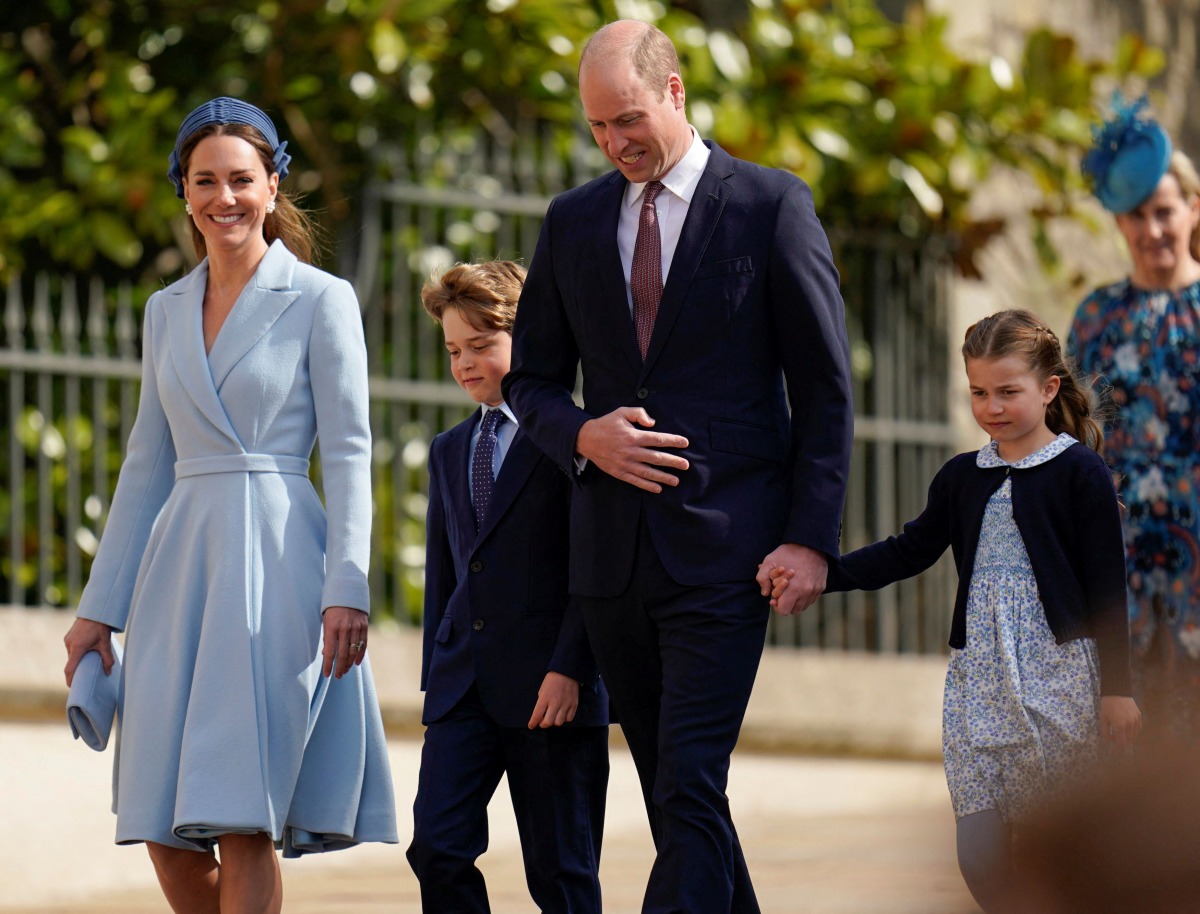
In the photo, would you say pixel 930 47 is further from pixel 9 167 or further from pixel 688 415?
pixel 688 415

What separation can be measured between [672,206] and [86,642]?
147 centimetres

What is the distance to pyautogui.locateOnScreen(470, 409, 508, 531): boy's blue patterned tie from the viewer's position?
4516 mm

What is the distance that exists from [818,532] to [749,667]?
285 mm

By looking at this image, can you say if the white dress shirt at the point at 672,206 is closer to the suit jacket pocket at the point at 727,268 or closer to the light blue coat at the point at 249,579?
the suit jacket pocket at the point at 727,268

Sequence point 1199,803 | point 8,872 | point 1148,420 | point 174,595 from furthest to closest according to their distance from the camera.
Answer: point 8,872 → point 1148,420 → point 174,595 → point 1199,803

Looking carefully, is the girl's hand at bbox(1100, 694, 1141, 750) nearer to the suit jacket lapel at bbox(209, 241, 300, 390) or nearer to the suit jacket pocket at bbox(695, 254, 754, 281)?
the suit jacket pocket at bbox(695, 254, 754, 281)

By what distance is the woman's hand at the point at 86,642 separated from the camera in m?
4.32

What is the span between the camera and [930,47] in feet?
28.7

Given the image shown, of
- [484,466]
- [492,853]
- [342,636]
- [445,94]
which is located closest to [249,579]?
[342,636]

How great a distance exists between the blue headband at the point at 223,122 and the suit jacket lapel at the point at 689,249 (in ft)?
2.99

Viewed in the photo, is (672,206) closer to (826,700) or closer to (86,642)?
(86,642)

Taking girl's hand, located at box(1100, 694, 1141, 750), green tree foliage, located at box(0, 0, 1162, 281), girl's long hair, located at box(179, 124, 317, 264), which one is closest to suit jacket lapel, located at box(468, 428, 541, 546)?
girl's long hair, located at box(179, 124, 317, 264)

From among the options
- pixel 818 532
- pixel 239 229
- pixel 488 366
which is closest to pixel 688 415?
pixel 818 532

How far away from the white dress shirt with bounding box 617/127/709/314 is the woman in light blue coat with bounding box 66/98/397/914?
25.1 inches
